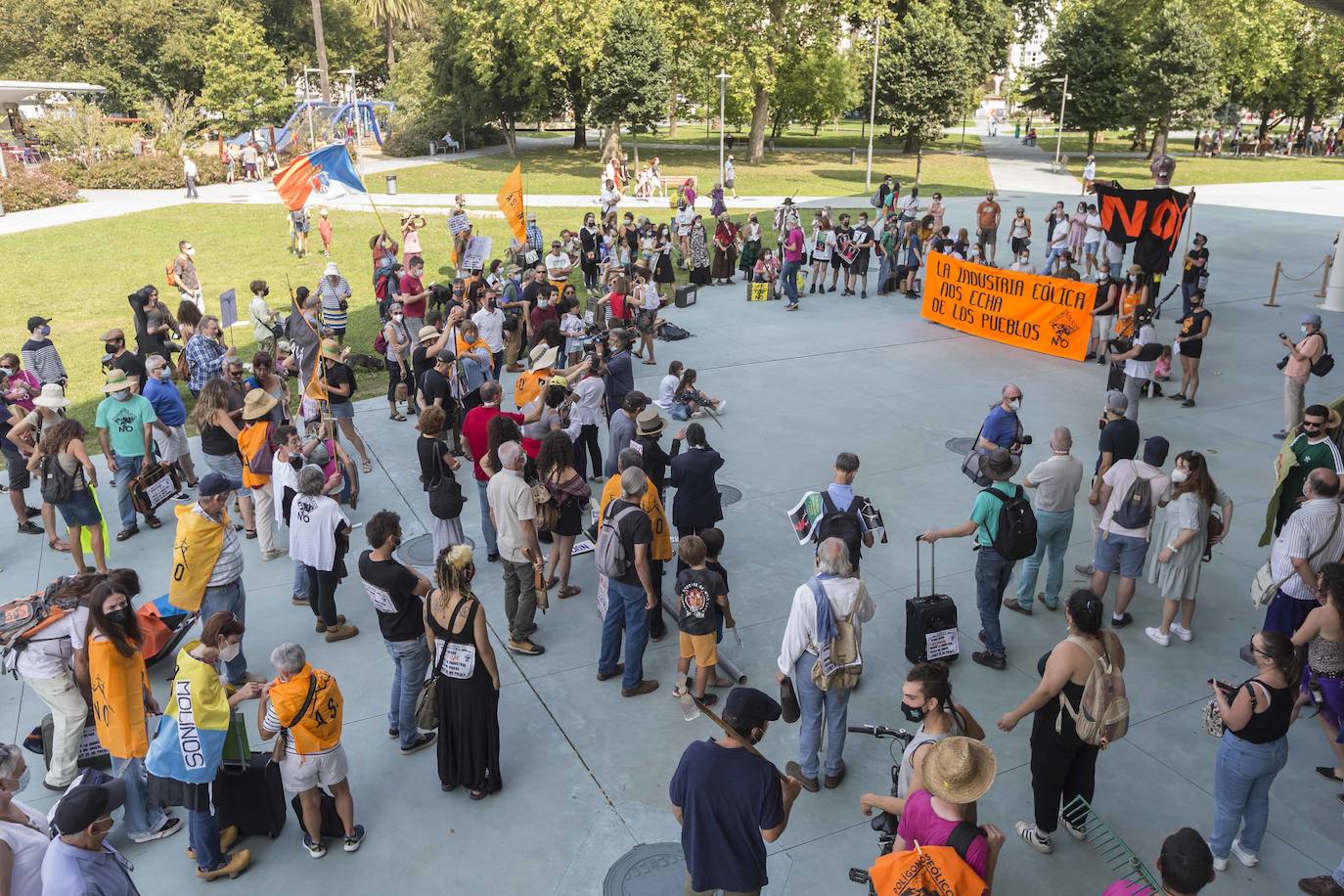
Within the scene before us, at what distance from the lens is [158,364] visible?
10.5 m

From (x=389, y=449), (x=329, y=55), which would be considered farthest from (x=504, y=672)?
(x=329, y=55)

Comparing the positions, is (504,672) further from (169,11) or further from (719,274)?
(169,11)

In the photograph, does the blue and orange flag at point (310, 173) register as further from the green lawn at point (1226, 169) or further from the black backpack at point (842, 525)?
the green lawn at point (1226, 169)

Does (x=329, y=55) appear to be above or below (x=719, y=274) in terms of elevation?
above

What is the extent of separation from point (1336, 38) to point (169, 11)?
215 feet

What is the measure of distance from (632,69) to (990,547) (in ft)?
138

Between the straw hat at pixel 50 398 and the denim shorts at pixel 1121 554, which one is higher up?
the straw hat at pixel 50 398

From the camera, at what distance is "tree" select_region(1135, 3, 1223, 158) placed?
47375 millimetres

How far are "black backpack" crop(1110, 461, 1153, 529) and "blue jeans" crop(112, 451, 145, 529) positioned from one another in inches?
392

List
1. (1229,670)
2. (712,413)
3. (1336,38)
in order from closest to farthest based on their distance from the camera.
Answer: (1229,670) → (712,413) → (1336,38)

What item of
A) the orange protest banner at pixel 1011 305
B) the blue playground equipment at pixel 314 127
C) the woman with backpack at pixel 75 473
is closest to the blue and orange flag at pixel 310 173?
the woman with backpack at pixel 75 473

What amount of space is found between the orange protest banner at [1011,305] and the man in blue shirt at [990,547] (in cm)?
989

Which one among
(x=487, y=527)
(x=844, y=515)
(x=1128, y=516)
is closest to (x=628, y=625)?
(x=844, y=515)

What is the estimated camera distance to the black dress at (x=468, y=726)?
236 inches
